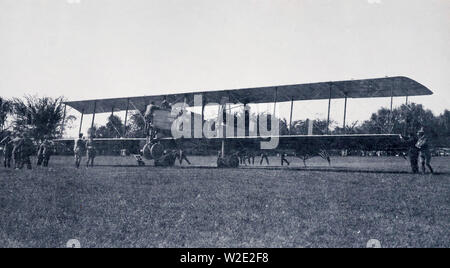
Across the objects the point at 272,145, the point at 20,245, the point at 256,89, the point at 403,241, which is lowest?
the point at 20,245

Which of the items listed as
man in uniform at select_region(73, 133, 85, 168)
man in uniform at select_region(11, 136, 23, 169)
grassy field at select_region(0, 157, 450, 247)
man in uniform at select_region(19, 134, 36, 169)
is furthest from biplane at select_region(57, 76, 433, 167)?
grassy field at select_region(0, 157, 450, 247)

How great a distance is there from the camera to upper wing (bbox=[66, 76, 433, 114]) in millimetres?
12312

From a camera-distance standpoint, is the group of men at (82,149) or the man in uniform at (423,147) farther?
the group of men at (82,149)

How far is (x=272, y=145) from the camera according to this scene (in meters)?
15.2

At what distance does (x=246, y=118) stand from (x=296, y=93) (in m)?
4.01

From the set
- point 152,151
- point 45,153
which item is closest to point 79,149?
point 45,153

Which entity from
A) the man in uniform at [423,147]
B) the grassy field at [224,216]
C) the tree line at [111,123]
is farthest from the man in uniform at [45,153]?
the man in uniform at [423,147]

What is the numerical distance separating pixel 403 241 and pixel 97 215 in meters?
3.70

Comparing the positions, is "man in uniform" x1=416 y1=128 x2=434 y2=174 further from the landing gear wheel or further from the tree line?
the landing gear wheel

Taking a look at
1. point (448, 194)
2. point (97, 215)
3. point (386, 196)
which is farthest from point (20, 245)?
point (448, 194)

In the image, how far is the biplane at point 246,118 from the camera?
1271 cm

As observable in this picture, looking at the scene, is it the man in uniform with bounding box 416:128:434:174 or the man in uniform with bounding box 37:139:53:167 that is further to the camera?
the man in uniform with bounding box 37:139:53:167

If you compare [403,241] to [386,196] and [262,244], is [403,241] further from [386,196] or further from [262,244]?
[386,196]

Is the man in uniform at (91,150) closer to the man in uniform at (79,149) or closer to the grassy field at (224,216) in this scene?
the man in uniform at (79,149)
